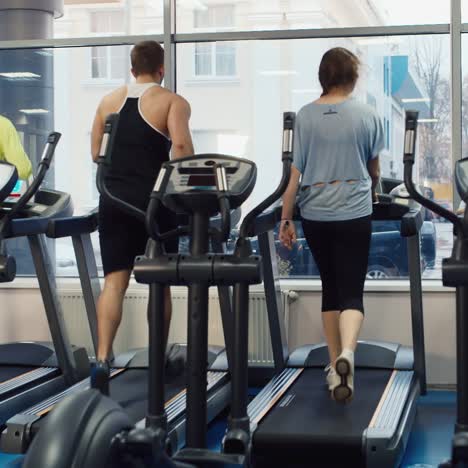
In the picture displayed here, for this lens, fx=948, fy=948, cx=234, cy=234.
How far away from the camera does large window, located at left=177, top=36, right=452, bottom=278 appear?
526cm

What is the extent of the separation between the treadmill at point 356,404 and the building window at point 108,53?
5.74 feet

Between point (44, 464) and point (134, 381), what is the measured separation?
2.62 meters

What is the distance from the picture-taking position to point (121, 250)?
13.8 ft

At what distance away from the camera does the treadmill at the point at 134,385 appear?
365 cm

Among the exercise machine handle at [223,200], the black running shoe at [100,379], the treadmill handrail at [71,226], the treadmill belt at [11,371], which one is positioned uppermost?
the exercise machine handle at [223,200]

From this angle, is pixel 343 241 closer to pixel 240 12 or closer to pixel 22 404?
pixel 22 404

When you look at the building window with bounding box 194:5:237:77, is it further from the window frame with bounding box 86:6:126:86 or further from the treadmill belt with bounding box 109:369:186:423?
the treadmill belt with bounding box 109:369:186:423

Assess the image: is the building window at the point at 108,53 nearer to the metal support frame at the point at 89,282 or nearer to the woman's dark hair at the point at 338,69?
the metal support frame at the point at 89,282

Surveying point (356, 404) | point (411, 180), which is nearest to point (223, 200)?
point (411, 180)

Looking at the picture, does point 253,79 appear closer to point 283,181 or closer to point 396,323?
point 396,323

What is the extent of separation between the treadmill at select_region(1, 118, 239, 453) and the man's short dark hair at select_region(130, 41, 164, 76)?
2.54 ft

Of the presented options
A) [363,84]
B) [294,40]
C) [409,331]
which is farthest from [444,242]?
[294,40]

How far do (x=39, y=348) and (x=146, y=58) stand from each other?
5.69 feet

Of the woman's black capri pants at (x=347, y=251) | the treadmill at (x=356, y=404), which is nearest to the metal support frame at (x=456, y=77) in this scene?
→ the treadmill at (x=356, y=404)
